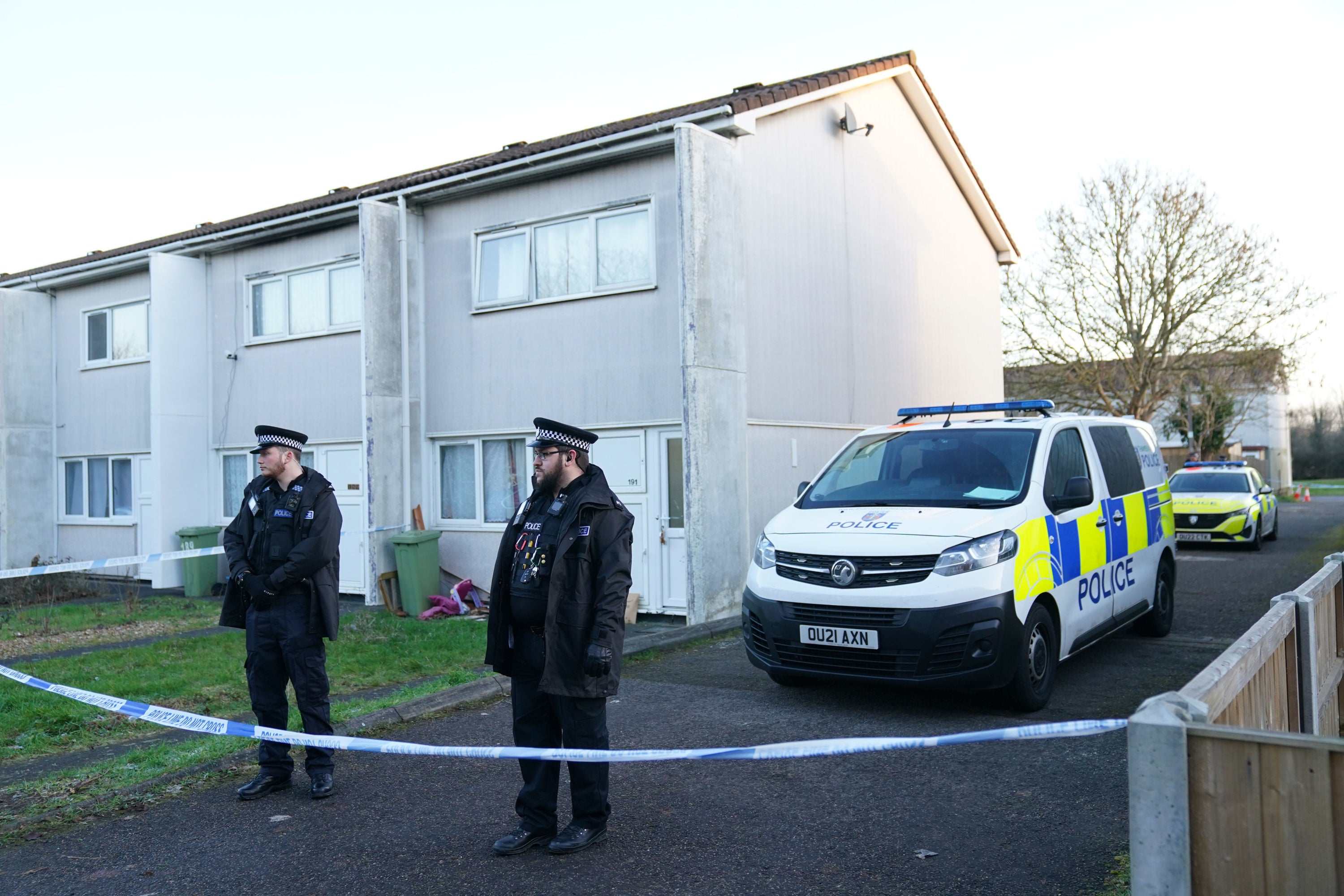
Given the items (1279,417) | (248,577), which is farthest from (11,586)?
(1279,417)

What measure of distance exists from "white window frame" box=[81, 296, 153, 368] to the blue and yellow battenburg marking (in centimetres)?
1437

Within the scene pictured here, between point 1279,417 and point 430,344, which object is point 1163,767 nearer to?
point 430,344

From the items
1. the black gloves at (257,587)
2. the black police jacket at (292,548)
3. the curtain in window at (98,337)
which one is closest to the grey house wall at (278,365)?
the curtain in window at (98,337)

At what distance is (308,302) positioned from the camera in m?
15.1

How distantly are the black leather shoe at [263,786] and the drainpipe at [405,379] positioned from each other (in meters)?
7.95

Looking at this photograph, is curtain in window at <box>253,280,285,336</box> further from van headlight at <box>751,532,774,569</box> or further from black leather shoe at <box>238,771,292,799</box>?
black leather shoe at <box>238,771,292,799</box>

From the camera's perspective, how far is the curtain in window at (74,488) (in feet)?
61.3

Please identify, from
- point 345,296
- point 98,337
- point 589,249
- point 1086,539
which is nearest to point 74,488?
point 98,337

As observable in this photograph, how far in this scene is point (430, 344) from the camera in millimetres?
13562

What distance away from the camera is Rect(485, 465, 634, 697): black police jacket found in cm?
446

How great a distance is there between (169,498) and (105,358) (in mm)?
3993

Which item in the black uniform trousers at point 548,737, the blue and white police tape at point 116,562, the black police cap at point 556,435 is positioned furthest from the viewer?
the blue and white police tape at point 116,562

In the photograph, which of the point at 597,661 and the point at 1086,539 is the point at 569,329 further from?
the point at 597,661

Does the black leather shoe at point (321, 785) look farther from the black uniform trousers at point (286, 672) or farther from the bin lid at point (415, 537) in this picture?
the bin lid at point (415, 537)
